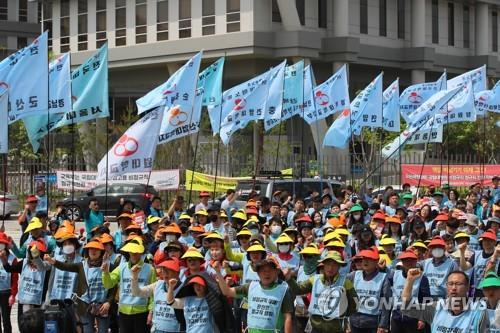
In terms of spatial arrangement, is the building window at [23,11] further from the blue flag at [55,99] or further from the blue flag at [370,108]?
the blue flag at [55,99]

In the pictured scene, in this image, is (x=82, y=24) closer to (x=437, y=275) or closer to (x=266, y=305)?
(x=437, y=275)

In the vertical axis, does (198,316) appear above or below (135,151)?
below

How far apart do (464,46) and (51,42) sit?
919 inches

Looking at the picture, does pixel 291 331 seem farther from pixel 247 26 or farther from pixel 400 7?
pixel 400 7

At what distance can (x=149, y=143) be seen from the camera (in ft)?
50.9

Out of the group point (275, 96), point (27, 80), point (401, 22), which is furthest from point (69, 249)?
point (401, 22)

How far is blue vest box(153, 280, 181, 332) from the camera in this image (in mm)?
8297

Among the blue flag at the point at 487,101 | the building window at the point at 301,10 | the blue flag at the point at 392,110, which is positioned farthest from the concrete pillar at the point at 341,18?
the blue flag at the point at 392,110

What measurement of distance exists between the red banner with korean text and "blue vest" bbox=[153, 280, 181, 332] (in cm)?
2023

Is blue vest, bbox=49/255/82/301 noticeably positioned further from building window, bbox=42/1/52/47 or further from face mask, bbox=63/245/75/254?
building window, bbox=42/1/52/47

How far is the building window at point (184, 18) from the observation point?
142ft

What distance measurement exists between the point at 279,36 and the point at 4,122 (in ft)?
92.5

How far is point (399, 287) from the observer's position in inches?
354

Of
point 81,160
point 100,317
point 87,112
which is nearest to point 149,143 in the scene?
point 87,112
